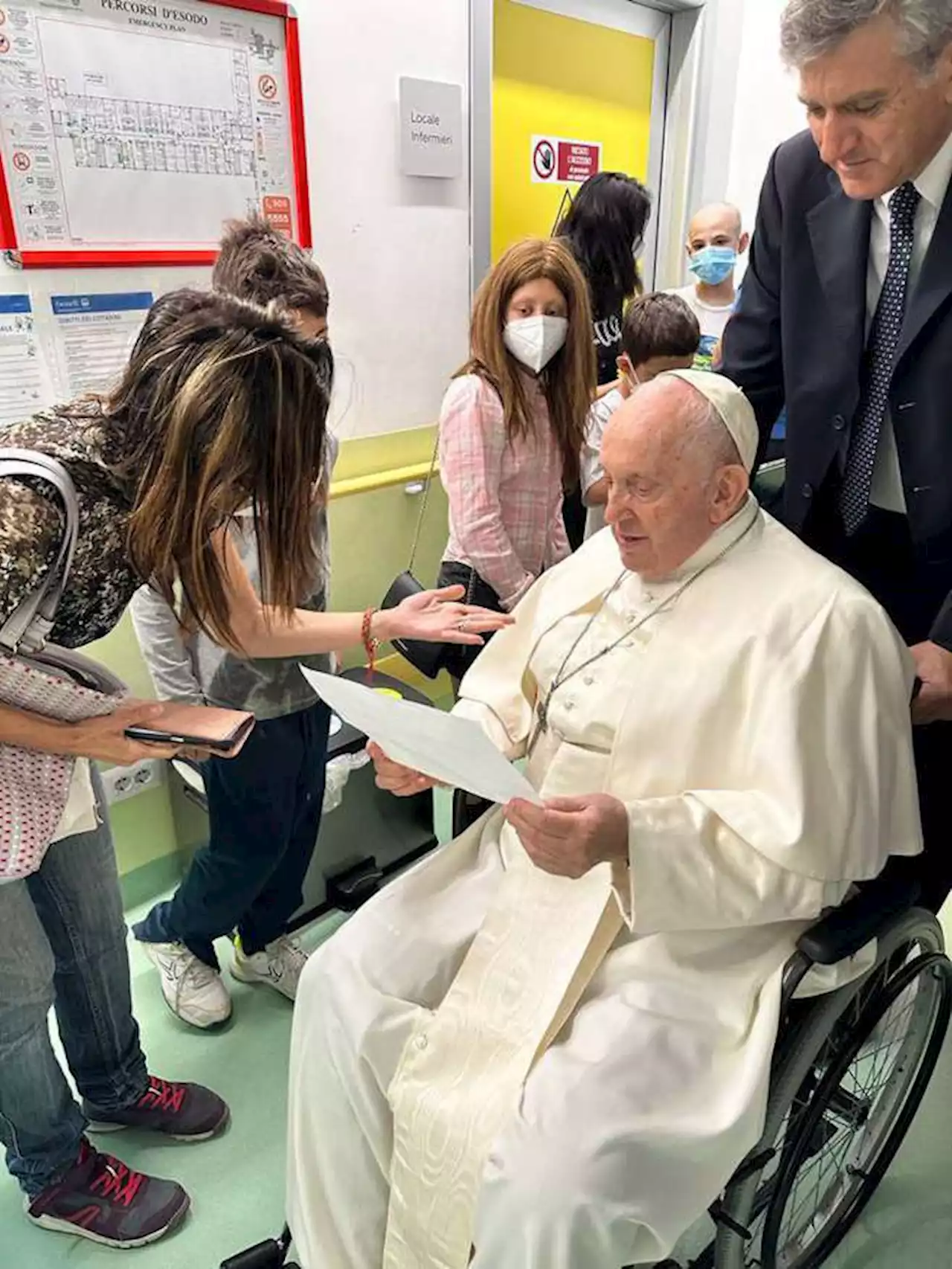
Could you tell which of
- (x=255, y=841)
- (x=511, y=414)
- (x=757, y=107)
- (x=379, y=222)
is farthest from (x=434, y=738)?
(x=757, y=107)

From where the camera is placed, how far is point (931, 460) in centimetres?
139

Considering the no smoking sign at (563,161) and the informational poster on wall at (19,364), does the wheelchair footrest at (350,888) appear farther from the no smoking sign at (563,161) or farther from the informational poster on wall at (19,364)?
the no smoking sign at (563,161)

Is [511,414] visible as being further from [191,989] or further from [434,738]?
[191,989]

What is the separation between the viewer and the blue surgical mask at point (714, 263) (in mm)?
3100

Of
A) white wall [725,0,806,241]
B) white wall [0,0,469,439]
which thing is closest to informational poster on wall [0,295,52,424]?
white wall [0,0,469,439]

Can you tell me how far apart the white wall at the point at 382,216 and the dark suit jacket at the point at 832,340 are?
1254 millimetres

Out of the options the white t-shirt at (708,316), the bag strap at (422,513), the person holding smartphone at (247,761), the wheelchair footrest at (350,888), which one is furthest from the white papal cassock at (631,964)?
the white t-shirt at (708,316)

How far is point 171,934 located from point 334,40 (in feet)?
6.95

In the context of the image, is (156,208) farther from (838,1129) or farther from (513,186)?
(838,1129)

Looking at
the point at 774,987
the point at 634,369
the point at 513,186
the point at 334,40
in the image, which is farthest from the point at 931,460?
the point at 513,186

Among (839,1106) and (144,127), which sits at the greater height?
(144,127)

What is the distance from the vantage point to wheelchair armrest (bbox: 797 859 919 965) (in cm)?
116

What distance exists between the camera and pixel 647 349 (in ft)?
8.02

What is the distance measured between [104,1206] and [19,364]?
1.57 metres
